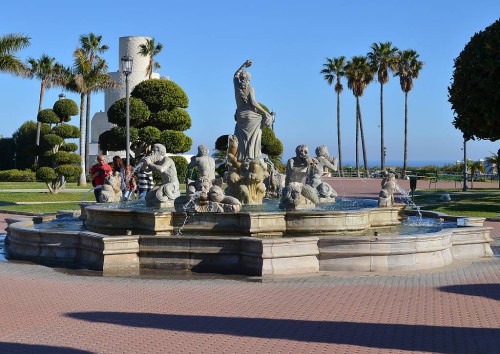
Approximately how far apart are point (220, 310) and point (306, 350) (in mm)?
1930

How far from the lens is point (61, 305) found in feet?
27.7

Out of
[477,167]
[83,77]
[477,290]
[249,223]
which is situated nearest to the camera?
[477,290]

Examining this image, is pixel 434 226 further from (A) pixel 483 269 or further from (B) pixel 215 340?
(B) pixel 215 340

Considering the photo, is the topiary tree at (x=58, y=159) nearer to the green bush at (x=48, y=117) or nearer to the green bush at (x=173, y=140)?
the green bush at (x=48, y=117)

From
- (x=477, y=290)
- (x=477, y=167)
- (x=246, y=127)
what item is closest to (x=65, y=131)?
(x=246, y=127)

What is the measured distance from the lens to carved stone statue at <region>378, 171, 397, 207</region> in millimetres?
14750

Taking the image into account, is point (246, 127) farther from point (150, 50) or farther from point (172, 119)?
point (150, 50)

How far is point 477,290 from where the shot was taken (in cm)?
938

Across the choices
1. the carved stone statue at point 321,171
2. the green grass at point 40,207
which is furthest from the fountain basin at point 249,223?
the green grass at point 40,207

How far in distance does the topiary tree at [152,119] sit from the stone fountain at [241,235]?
24982 mm

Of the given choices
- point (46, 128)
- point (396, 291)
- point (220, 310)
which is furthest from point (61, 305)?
point (46, 128)

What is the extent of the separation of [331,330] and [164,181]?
25.5 ft

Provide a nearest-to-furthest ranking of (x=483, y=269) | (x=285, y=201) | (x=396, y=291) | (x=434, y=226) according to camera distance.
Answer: (x=396, y=291), (x=483, y=269), (x=285, y=201), (x=434, y=226)

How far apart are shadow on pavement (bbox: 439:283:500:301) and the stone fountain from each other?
1.48 metres
